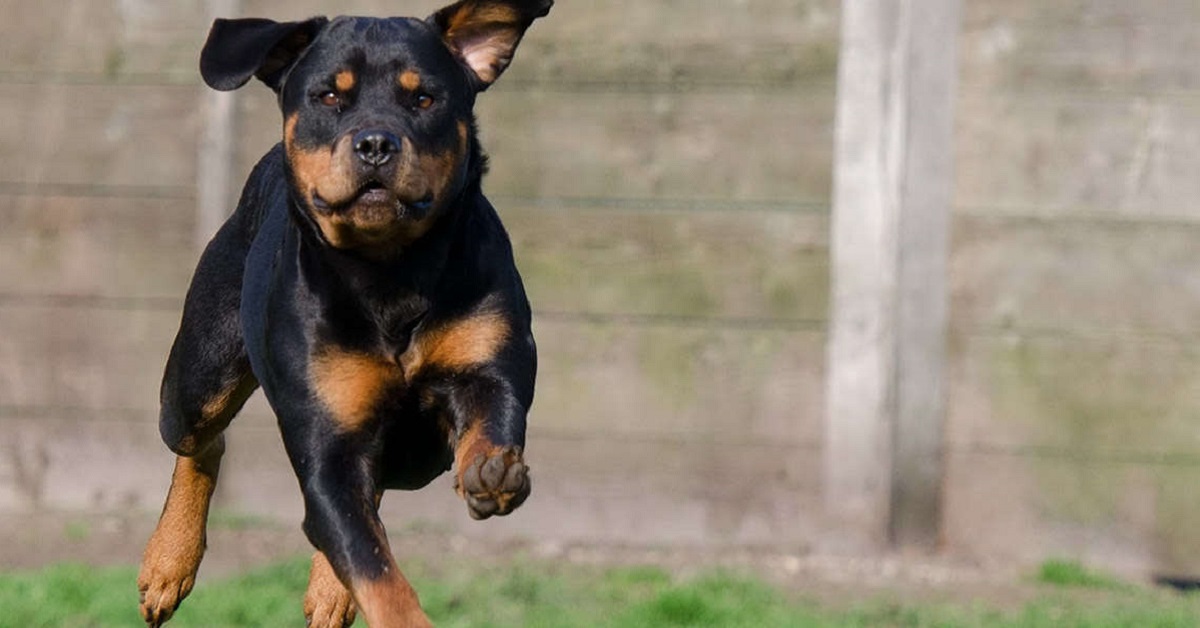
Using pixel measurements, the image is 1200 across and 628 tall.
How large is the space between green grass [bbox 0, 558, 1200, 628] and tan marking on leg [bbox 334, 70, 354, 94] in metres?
2.05

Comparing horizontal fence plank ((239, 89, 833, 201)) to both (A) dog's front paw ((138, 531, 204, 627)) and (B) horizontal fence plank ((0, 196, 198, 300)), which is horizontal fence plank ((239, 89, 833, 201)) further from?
(A) dog's front paw ((138, 531, 204, 627))

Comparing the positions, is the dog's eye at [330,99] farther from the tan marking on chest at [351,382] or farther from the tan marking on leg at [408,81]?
the tan marking on chest at [351,382]

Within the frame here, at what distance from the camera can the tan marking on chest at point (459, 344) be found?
13.2ft

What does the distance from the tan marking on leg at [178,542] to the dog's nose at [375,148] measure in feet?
4.70

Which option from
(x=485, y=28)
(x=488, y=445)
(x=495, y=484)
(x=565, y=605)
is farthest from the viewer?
(x=565, y=605)

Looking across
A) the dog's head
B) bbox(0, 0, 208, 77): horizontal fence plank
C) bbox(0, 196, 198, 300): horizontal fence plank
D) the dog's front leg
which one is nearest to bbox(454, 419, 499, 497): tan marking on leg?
the dog's front leg

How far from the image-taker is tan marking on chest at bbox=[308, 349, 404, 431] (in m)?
4.00

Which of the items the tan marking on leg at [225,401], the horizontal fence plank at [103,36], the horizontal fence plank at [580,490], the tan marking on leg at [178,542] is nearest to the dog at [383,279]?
the tan marking on leg at [225,401]

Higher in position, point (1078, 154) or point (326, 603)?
point (1078, 154)

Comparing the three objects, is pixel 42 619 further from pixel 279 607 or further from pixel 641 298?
pixel 641 298

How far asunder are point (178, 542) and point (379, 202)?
4.73 ft

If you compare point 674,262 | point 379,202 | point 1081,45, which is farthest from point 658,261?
point 379,202

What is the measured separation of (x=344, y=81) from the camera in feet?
13.2

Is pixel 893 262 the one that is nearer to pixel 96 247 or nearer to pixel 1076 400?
pixel 1076 400
